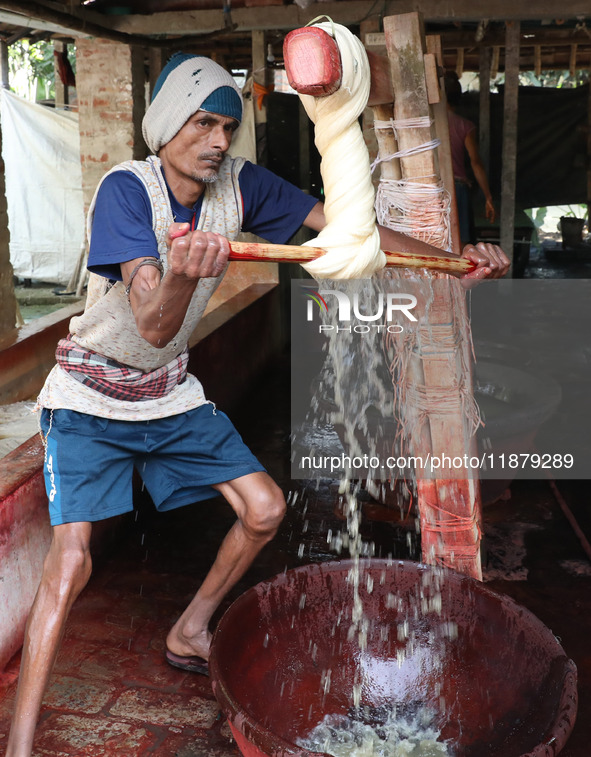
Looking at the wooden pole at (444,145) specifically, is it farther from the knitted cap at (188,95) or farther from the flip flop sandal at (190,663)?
the flip flop sandal at (190,663)

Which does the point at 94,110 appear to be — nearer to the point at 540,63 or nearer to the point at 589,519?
the point at 589,519

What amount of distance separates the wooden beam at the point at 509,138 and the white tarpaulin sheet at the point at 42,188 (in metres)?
6.07

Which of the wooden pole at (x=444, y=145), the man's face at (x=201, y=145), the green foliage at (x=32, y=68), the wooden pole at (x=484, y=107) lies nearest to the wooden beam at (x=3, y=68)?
the green foliage at (x=32, y=68)

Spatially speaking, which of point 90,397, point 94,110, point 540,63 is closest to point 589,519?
point 90,397

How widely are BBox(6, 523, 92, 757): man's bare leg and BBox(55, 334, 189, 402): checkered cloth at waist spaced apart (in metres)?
0.44

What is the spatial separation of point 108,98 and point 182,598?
192 inches

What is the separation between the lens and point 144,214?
7.32 ft

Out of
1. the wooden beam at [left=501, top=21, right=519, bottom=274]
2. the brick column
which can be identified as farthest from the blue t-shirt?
the wooden beam at [left=501, top=21, right=519, bottom=274]

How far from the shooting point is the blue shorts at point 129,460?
2344 mm

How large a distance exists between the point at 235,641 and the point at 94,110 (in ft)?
18.7

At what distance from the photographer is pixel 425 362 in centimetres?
242

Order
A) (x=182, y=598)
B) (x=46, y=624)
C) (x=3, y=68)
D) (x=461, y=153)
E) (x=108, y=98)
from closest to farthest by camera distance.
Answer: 1. (x=46, y=624)
2. (x=182, y=598)
3. (x=108, y=98)
4. (x=461, y=153)
5. (x=3, y=68)

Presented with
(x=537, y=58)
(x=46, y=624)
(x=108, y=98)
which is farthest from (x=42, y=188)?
(x=46, y=624)

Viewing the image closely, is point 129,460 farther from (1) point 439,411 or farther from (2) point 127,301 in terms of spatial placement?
(1) point 439,411
